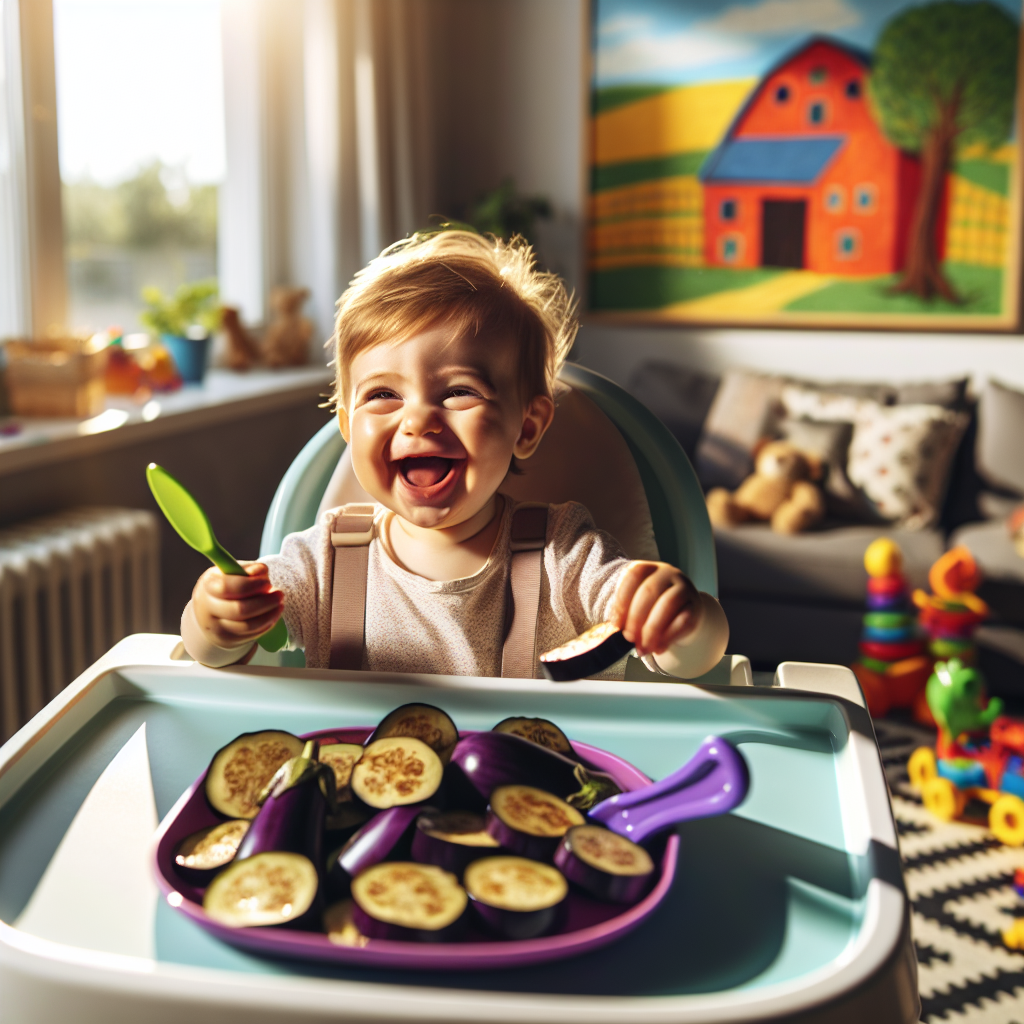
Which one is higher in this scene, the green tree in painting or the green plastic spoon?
the green tree in painting

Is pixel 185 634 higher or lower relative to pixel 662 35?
lower

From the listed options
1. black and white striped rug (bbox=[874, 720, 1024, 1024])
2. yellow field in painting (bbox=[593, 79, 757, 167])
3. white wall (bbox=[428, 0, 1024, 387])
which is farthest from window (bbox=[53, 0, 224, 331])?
black and white striped rug (bbox=[874, 720, 1024, 1024])

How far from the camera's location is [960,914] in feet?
5.54

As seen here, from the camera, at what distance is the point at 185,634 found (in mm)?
802

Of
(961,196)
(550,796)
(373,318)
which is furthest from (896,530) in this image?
(550,796)

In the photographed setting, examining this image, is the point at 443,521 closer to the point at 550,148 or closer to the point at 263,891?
the point at 263,891

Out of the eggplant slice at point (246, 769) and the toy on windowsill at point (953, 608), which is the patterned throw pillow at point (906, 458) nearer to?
the toy on windowsill at point (953, 608)

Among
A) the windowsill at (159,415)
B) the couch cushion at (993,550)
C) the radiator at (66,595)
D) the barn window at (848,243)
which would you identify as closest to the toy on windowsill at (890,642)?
the couch cushion at (993,550)

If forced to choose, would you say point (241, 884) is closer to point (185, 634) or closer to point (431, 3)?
point (185, 634)

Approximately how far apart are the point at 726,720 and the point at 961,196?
115 inches

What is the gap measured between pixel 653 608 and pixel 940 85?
298 cm

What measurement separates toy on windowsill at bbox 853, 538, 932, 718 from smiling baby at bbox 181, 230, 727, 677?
5.45ft

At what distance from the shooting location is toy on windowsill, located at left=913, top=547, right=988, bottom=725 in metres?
2.38

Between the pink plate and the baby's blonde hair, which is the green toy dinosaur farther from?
the pink plate
